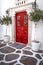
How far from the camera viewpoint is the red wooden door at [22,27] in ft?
17.3

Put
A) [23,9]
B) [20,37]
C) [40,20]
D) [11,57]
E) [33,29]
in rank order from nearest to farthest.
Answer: [11,57] < [40,20] < [33,29] < [23,9] < [20,37]

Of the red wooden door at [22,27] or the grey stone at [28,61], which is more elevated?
the red wooden door at [22,27]

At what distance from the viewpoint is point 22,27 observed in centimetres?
548

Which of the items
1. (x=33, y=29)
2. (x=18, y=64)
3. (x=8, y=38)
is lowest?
(x=18, y=64)

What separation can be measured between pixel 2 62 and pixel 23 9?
301 centimetres

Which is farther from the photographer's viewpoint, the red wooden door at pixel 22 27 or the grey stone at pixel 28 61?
the red wooden door at pixel 22 27

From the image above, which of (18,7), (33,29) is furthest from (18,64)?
(18,7)

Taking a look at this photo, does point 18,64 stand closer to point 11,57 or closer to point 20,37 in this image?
point 11,57

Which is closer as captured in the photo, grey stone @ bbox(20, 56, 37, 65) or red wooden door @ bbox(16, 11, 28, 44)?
grey stone @ bbox(20, 56, 37, 65)

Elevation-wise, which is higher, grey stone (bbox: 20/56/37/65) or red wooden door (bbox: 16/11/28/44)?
red wooden door (bbox: 16/11/28/44)

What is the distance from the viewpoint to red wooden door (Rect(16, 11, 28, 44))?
528 centimetres

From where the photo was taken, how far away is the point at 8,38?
5711mm

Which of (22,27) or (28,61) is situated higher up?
(22,27)

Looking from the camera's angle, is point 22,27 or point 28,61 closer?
point 28,61
